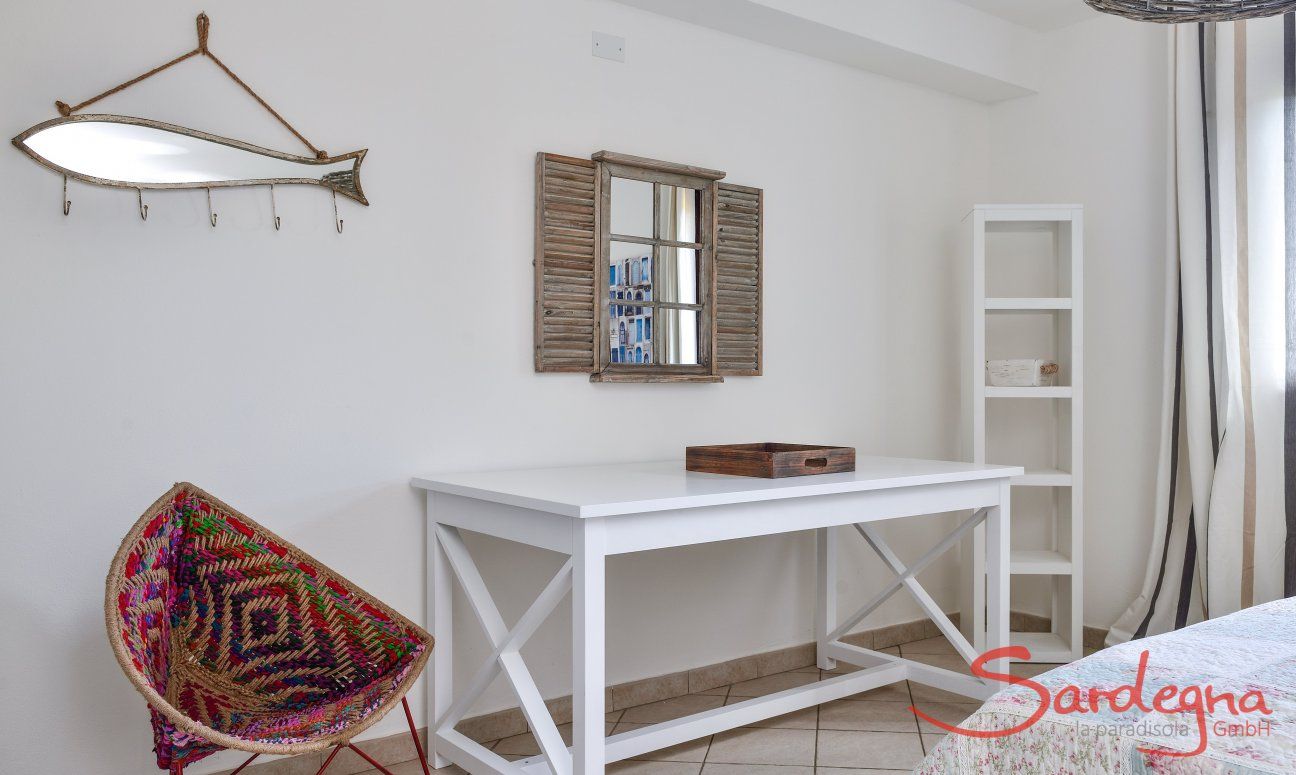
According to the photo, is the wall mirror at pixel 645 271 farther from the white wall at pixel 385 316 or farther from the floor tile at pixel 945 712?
the floor tile at pixel 945 712

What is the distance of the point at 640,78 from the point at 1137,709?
231cm

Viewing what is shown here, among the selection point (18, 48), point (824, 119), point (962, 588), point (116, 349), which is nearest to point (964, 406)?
point (962, 588)

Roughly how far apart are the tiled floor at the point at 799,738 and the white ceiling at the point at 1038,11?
2.47m

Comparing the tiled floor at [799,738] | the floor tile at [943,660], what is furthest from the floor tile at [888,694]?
the floor tile at [943,660]

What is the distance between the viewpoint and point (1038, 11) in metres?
3.59

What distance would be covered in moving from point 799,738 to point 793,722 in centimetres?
13

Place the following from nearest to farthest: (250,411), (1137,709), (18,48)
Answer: (1137,709) < (18,48) < (250,411)

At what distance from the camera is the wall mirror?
8.93 feet

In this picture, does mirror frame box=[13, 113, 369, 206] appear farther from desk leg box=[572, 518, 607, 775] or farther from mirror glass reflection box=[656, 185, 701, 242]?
desk leg box=[572, 518, 607, 775]

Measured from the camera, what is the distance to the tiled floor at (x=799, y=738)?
8.01ft

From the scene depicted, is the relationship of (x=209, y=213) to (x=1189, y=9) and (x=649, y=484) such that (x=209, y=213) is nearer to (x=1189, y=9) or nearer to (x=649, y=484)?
(x=649, y=484)

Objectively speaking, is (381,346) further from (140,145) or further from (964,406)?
(964,406)

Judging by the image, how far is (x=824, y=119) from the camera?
3447 mm

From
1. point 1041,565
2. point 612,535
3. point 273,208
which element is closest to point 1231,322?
point 1041,565
